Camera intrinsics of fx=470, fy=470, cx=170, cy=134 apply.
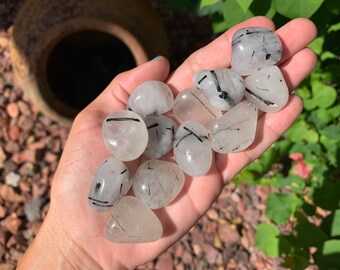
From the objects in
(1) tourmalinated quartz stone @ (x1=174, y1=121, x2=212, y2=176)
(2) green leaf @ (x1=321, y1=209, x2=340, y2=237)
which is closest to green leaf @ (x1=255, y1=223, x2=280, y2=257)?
(2) green leaf @ (x1=321, y1=209, x2=340, y2=237)

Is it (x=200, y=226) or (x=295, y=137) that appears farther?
(x=200, y=226)

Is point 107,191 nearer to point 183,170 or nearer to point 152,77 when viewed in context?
point 183,170

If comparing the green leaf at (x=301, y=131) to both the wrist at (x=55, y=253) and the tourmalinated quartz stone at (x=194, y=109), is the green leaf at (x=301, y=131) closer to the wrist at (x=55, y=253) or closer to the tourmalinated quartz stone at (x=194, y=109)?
the tourmalinated quartz stone at (x=194, y=109)

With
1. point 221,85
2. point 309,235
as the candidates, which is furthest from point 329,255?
point 221,85

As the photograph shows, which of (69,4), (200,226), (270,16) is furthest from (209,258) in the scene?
(69,4)

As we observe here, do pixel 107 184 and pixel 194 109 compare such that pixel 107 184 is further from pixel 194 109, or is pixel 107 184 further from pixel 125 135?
pixel 194 109

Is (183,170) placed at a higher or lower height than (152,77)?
lower

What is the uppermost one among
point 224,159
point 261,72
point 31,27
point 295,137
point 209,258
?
point 31,27
